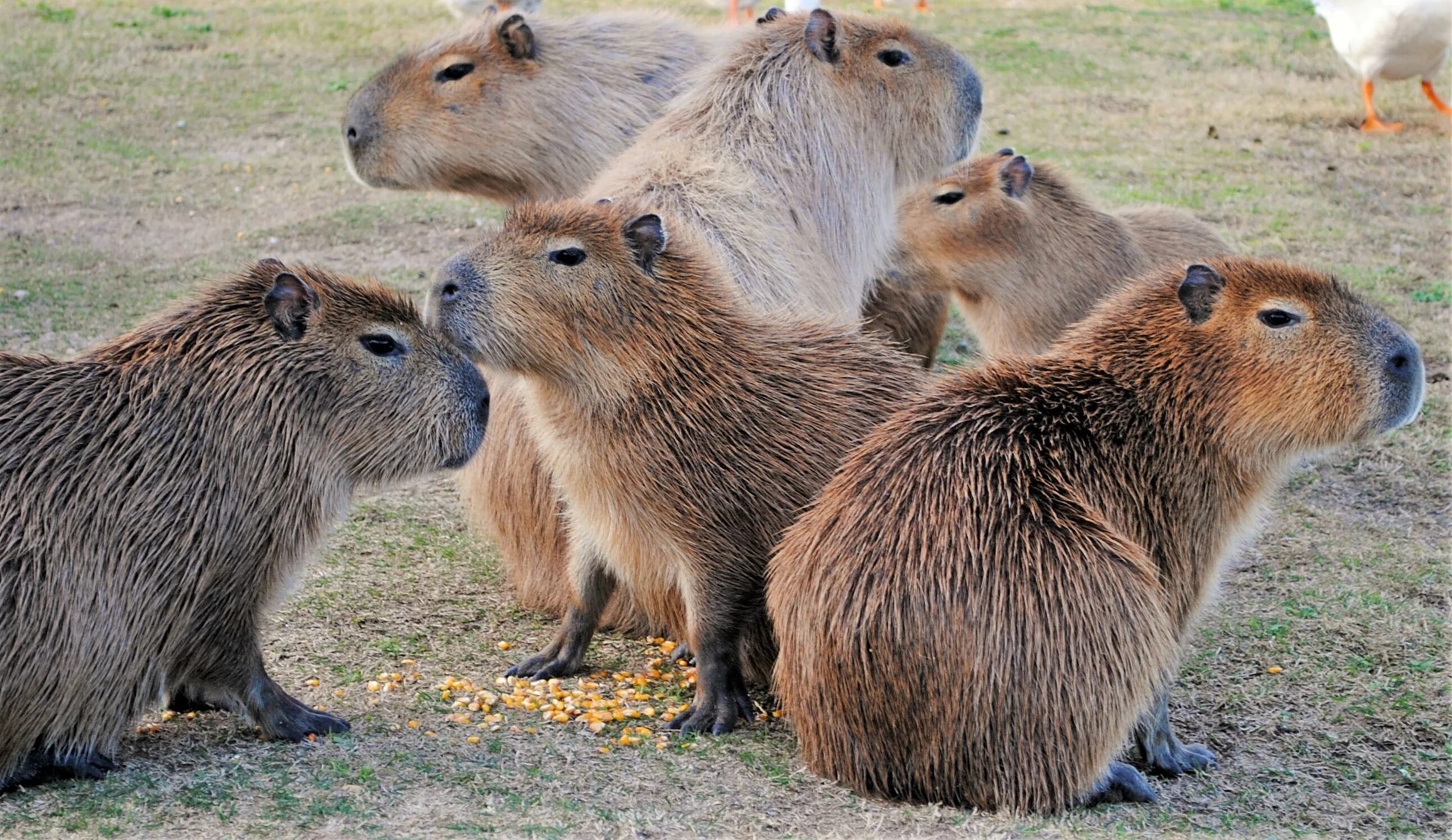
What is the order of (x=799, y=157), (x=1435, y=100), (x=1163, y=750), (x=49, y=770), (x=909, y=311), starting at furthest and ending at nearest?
1. (x=1435, y=100)
2. (x=909, y=311)
3. (x=799, y=157)
4. (x=1163, y=750)
5. (x=49, y=770)

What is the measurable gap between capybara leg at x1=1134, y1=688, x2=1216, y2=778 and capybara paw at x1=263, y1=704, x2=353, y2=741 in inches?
77.9

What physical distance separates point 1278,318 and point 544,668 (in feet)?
7.16

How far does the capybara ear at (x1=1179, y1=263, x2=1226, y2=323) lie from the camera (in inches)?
153

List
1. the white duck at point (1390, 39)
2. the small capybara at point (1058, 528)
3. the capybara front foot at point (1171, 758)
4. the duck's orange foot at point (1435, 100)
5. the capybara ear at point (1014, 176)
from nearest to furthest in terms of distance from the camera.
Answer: the small capybara at point (1058, 528)
the capybara front foot at point (1171, 758)
the capybara ear at point (1014, 176)
the white duck at point (1390, 39)
the duck's orange foot at point (1435, 100)

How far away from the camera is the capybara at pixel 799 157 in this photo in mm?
5121

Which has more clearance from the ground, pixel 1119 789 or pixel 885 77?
pixel 885 77

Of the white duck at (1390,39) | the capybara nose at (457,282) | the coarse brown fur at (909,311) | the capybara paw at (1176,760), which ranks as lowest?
the white duck at (1390,39)

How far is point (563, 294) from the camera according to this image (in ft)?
13.3

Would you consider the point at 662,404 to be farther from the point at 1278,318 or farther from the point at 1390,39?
the point at 1390,39

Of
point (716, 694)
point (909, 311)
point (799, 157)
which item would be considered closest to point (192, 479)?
point (716, 694)

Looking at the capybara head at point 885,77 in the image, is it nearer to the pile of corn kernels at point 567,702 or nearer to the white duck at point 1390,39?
the pile of corn kernels at point 567,702

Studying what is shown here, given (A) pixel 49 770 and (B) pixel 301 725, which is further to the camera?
(B) pixel 301 725

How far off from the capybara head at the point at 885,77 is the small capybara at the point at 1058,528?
1.88 meters

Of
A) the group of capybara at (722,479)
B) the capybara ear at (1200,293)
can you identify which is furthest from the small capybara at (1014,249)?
the capybara ear at (1200,293)
